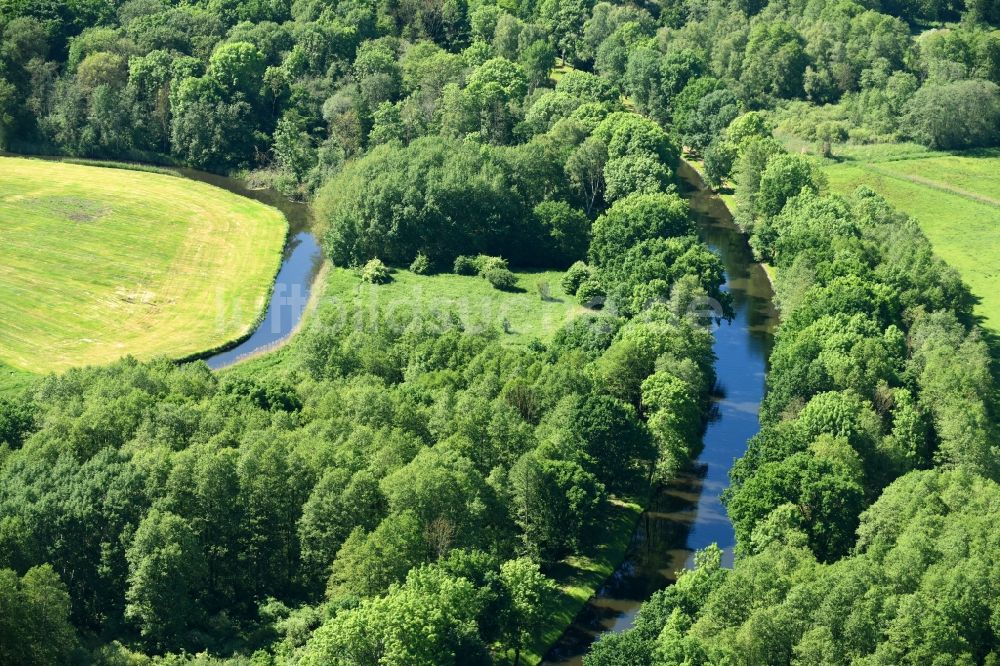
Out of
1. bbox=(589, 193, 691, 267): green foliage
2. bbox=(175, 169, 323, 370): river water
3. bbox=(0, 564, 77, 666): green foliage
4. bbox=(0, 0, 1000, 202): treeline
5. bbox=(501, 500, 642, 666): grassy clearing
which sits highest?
bbox=(0, 0, 1000, 202): treeline

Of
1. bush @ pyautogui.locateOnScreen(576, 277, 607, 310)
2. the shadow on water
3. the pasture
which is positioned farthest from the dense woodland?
the shadow on water

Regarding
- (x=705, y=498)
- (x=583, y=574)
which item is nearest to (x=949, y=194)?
(x=705, y=498)

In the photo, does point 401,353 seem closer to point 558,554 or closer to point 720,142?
point 558,554

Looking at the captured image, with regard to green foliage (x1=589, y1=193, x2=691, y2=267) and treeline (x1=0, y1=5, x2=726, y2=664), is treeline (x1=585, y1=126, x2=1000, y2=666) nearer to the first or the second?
treeline (x1=0, y1=5, x2=726, y2=664)

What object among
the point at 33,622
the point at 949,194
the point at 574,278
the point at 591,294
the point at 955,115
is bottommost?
the point at 33,622

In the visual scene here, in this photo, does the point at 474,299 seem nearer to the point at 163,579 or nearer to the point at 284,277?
the point at 284,277

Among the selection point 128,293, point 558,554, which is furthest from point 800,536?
point 128,293
